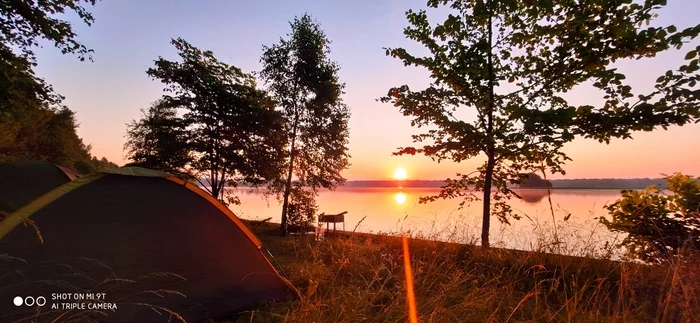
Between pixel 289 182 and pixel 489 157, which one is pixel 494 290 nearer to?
pixel 489 157

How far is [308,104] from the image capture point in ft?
46.7

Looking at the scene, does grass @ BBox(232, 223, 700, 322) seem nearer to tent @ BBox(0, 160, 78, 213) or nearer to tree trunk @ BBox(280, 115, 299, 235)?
tent @ BBox(0, 160, 78, 213)

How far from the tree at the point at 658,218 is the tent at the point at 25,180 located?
34.6 ft

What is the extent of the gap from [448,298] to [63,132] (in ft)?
111

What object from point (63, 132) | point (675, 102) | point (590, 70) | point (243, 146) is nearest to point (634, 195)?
point (675, 102)

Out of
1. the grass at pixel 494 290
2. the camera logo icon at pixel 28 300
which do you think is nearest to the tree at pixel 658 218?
the grass at pixel 494 290

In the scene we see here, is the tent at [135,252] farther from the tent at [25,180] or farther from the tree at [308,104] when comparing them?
the tree at [308,104]

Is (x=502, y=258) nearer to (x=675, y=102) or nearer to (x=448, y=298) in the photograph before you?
(x=448, y=298)

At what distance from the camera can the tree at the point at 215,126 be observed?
11.3 metres

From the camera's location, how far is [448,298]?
11.7ft

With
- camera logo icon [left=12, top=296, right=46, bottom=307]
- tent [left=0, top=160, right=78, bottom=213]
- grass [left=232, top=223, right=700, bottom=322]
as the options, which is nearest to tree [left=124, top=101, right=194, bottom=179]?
tent [left=0, top=160, right=78, bottom=213]

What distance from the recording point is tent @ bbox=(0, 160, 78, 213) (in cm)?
624

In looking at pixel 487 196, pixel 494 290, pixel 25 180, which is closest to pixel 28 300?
pixel 494 290

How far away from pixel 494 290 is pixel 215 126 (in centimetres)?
1088
